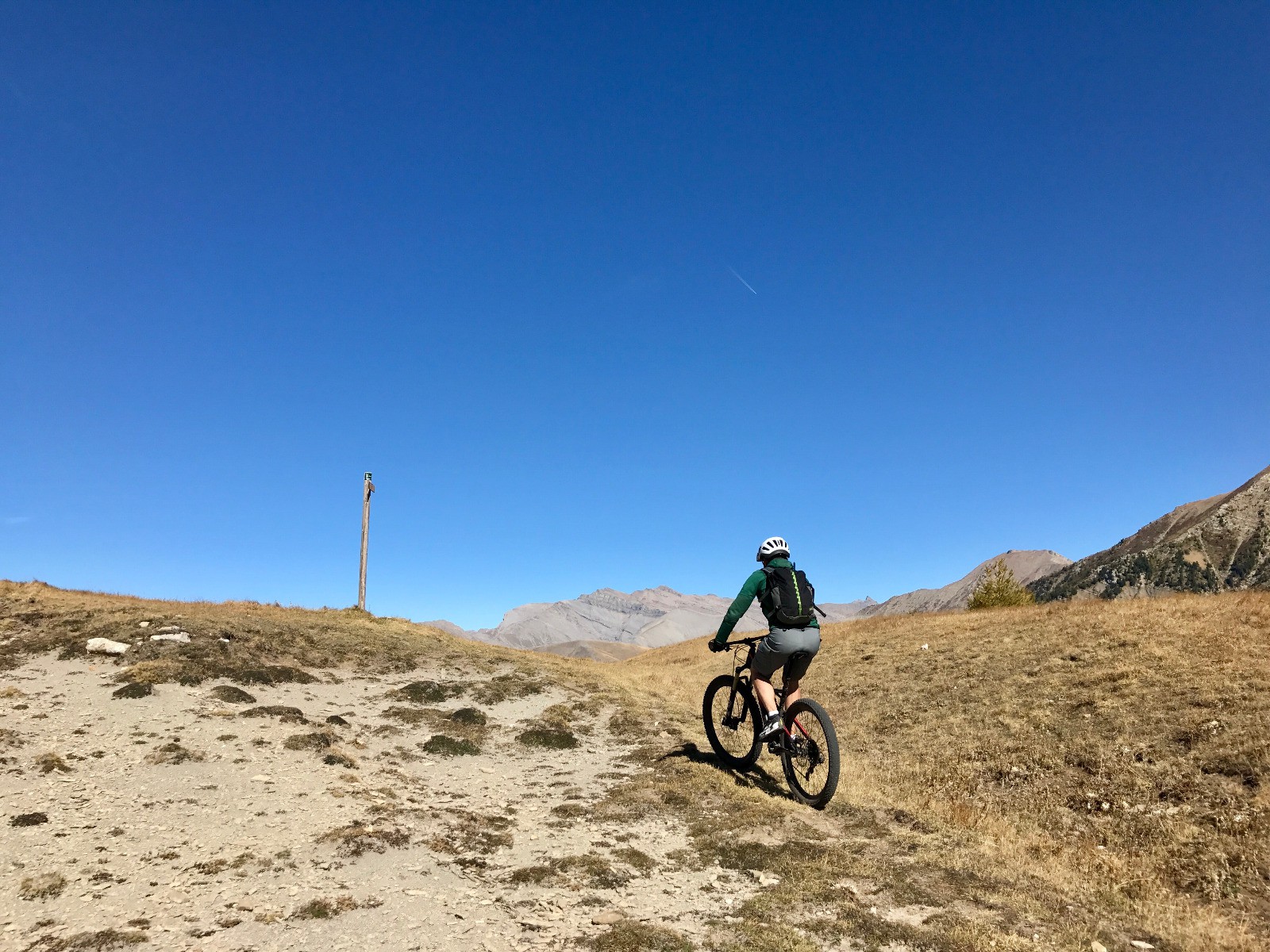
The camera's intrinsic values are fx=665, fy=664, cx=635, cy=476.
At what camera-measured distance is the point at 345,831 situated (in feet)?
24.9

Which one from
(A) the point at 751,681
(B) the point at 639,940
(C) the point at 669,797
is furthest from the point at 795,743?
(B) the point at 639,940

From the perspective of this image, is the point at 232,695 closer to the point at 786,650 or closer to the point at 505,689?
the point at 505,689

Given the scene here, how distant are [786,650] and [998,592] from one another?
1651 inches

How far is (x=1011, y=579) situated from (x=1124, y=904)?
156 feet

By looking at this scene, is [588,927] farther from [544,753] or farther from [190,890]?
[544,753]

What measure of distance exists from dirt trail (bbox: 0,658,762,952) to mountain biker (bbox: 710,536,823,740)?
2.65 metres

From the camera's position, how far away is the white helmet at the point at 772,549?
10.3 metres

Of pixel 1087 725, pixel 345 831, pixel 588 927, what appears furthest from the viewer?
pixel 1087 725

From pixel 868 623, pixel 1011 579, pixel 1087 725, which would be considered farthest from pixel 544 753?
pixel 1011 579

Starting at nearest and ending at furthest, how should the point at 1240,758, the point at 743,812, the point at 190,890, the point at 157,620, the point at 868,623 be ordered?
the point at 190,890 < the point at 743,812 < the point at 1240,758 < the point at 157,620 < the point at 868,623

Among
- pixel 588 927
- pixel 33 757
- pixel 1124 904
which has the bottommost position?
pixel 1124 904

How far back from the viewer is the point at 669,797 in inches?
376

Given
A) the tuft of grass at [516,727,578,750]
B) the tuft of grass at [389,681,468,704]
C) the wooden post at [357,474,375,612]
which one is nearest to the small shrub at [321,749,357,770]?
the tuft of grass at [516,727,578,750]

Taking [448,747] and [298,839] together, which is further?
[448,747]
